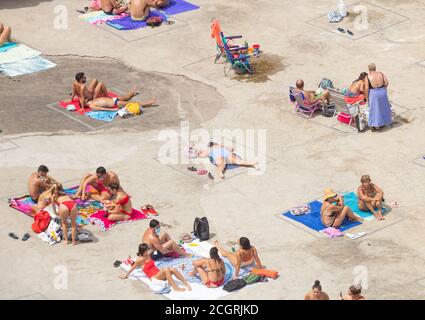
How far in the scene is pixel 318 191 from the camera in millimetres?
30797

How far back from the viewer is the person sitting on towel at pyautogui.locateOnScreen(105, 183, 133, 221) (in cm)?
2939

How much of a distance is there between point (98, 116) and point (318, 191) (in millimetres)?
7198

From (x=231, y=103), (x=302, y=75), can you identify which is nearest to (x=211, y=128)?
→ (x=231, y=103)

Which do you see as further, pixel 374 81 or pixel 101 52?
pixel 101 52

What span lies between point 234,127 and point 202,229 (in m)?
6.06

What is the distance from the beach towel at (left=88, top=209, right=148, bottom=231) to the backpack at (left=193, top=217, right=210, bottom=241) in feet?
4.90

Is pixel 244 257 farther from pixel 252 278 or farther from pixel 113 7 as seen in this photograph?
pixel 113 7

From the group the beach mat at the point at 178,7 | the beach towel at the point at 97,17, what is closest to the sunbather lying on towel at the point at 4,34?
the beach towel at the point at 97,17

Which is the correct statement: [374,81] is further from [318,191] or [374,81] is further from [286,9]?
[286,9]

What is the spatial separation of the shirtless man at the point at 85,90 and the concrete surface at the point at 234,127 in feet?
2.66

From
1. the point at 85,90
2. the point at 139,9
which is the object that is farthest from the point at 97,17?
the point at 85,90

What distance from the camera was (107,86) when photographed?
1459 inches

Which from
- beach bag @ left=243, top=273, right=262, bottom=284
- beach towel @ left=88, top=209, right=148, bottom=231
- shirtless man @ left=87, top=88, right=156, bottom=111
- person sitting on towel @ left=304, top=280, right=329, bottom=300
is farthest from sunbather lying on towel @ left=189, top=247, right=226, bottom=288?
shirtless man @ left=87, top=88, right=156, bottom=111

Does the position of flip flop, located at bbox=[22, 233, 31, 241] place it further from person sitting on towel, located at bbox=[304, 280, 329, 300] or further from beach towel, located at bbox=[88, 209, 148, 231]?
person sitting on towel, located at bbox=[304, 280, 329, 300]
